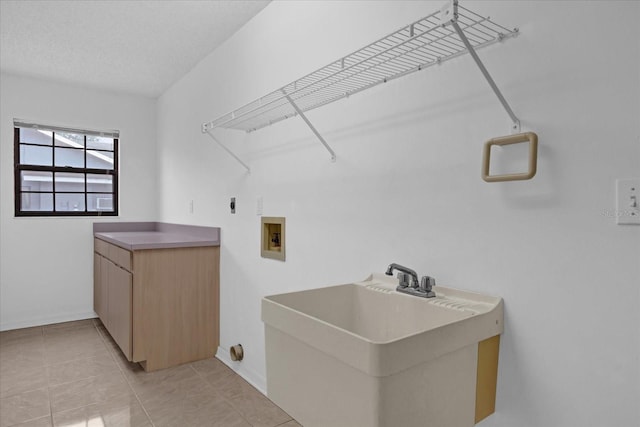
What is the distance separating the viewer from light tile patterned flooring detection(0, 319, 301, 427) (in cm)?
215

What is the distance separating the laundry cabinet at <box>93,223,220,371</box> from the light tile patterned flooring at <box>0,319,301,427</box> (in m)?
0.13

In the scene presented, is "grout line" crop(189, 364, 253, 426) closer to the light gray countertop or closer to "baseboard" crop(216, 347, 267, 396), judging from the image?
"baseboard" crop(216, 347, 267, 396)

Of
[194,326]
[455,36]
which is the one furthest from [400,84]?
[194,326]

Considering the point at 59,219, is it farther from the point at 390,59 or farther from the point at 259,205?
the point at 390,59

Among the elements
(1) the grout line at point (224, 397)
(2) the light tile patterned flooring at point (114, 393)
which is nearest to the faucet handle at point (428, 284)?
(2) the light tile patterned flooring at point (114, 393)

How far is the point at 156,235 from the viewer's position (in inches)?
145

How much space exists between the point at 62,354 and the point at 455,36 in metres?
3.46

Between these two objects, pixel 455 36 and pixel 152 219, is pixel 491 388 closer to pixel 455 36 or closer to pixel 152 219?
pixel 455 36

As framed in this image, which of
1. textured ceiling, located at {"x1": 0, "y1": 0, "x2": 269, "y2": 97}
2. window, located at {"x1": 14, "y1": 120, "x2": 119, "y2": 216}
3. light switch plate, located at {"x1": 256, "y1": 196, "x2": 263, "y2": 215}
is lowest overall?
light switch plate, located at {"x1": 256, "y1": 196, "x2": 263, "y2": 215}

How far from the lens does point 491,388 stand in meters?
1.24

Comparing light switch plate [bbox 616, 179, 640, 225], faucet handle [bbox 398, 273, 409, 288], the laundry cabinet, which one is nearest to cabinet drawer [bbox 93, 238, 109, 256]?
the laundry cabinet

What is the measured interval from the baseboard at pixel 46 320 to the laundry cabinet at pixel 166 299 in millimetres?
1133

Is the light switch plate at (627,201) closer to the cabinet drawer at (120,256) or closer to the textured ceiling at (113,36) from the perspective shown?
the textured ceiling at (113,36)

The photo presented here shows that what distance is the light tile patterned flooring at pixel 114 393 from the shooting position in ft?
7.07
